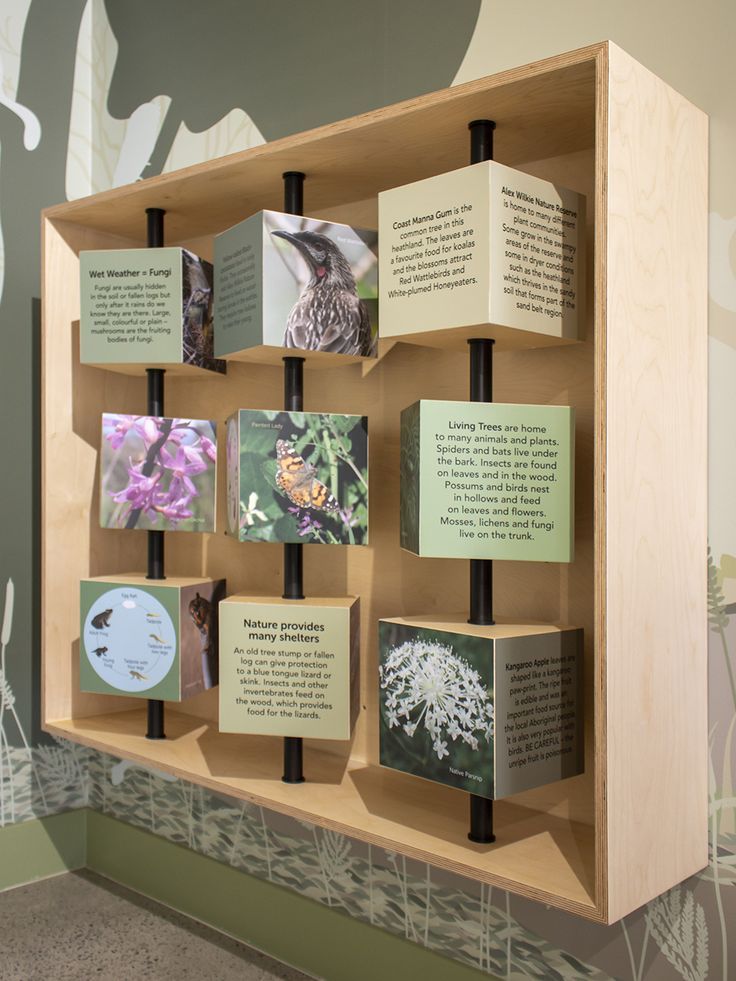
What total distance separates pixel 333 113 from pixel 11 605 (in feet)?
4.43

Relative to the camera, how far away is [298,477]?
1.53 metres

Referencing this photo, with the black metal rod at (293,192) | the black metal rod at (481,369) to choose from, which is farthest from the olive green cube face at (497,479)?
the black metal rod at (293,192)

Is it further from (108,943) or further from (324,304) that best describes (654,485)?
(108,943)

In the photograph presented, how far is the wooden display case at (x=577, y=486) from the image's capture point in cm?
113

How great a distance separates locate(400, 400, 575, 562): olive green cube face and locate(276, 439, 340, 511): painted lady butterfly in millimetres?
297

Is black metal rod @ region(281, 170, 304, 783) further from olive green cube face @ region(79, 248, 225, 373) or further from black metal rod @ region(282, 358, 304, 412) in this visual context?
olive green cube face @ region(79, 248, 225, 373)

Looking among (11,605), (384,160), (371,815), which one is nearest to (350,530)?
(371,815)

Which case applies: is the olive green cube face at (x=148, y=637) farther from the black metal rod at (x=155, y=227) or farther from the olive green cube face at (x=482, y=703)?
the black metal rod at (x=155, y=227)

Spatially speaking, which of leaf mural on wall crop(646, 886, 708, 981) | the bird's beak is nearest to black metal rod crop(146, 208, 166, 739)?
the bird's beak

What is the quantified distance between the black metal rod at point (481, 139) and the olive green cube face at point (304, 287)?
0.88 ft

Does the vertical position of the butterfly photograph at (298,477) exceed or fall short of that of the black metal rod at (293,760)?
it exceeds it

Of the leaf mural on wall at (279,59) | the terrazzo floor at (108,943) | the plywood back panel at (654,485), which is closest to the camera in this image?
the plywood back panel at (654,485)

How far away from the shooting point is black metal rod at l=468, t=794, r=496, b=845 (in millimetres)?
1316

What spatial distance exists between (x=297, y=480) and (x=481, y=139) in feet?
2.09
